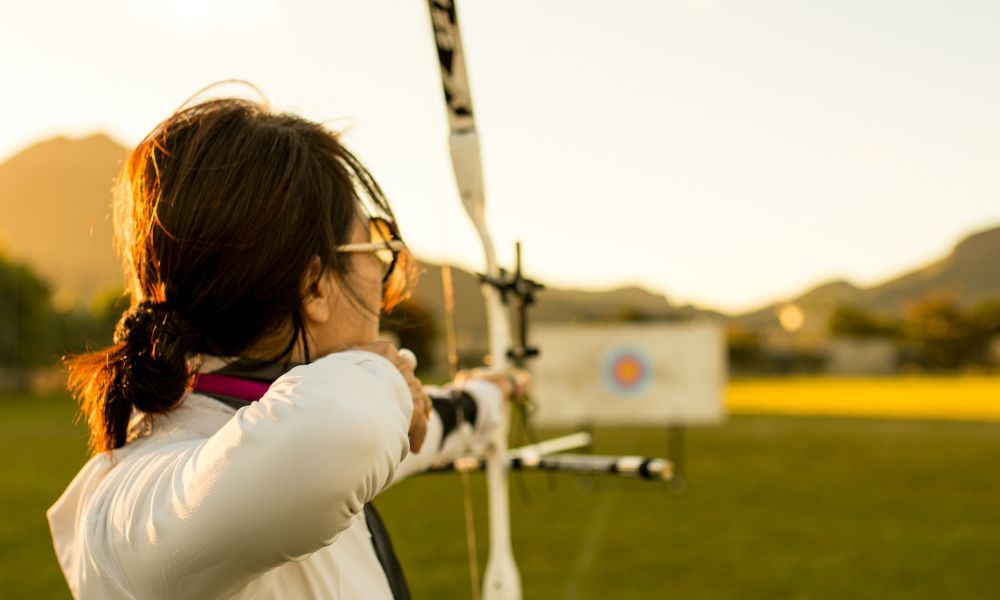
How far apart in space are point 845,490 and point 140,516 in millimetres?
5878

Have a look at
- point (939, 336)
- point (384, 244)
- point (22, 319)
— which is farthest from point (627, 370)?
point (939, 336)

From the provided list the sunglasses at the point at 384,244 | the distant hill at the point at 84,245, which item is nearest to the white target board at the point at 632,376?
the sunglasses at the point at 384,244

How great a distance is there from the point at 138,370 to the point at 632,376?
6.51m

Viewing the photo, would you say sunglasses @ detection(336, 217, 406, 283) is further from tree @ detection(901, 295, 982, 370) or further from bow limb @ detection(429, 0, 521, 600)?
tree @ detection(901, 295, 982, 370)

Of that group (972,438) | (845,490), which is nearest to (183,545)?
(845,490)

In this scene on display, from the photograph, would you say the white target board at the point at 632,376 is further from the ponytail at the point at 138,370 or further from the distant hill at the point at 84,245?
the distant hill at the point at 84,245

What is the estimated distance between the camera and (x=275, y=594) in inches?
24.0

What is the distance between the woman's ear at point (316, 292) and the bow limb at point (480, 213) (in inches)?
21.6

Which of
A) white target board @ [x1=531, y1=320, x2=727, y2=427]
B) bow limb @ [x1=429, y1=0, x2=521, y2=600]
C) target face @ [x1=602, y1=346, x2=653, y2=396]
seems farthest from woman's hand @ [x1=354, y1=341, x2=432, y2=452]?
target face @ [x1=602, y1=346, x2=653, y2=396]

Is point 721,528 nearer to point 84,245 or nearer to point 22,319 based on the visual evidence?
point 22,319

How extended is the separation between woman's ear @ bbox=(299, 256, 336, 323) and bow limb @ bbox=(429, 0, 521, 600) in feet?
1.80

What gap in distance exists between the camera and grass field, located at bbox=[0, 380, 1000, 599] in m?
3.34

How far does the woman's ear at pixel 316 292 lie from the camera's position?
669mm

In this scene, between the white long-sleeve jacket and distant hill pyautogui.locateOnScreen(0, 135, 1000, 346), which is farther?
distant hill pyautogui.locateOnScreen(0, 135, 1000, 346)
